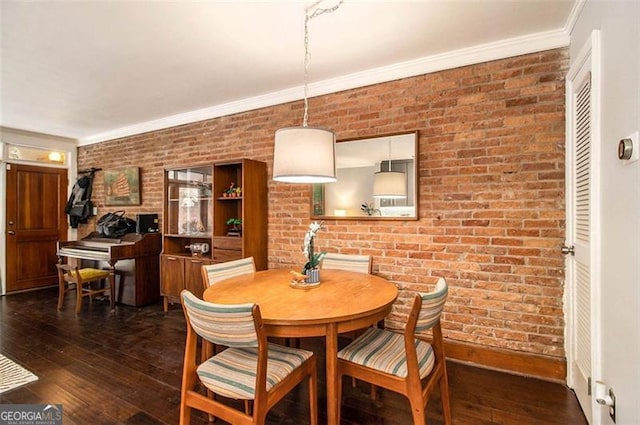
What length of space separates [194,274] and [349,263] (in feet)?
6.62

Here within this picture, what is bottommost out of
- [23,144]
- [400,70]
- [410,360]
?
[410,360]

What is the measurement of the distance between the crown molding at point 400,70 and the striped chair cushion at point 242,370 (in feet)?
8.19

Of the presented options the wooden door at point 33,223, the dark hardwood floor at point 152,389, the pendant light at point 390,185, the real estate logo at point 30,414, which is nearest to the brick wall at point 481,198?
the pendant light at point 390,185

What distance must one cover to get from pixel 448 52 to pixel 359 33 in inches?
32.4

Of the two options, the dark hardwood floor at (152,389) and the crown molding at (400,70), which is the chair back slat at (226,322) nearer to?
the dark hardwood floor at (152,389)

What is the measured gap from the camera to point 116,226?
4.41 meters

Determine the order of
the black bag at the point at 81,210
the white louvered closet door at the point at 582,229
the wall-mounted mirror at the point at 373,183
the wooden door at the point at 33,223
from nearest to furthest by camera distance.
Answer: the white louvered closet door at the point at 582,229 → the wall-mounted mirror at the point at 373,183 → the wooden door at the point at 33,223 → the black bag at the point at 81,210

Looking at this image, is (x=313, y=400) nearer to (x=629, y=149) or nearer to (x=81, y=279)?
(x=629, y=149)

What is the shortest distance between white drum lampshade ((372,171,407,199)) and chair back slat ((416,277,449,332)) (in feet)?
4.45

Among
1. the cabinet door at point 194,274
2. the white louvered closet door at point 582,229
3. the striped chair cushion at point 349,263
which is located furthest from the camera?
the cabinet door at point 194,274

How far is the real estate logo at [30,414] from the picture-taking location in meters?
1.88

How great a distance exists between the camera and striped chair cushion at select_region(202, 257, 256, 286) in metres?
2.27

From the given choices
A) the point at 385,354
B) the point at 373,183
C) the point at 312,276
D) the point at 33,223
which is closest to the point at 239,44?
the point at 373,183

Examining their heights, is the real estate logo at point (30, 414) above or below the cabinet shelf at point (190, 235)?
below
